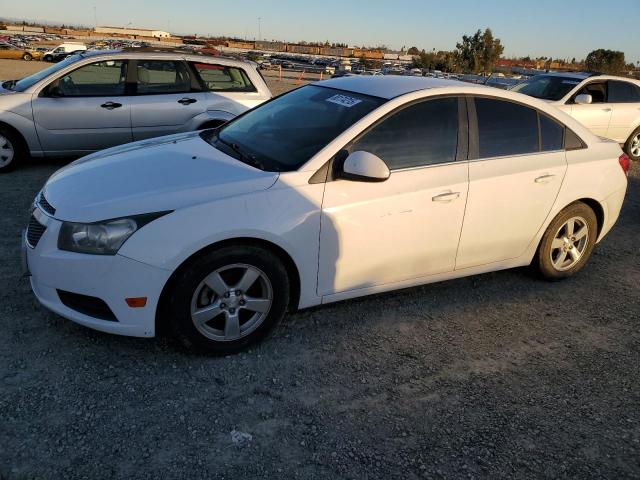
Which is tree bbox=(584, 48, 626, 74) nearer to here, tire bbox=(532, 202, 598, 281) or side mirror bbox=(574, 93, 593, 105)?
side mirror bbox=(574, 93, 593, 105)

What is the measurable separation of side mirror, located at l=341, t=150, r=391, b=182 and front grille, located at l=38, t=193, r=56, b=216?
5.67ft

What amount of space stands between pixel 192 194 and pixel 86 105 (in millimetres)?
4911

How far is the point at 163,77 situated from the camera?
24.6 feet

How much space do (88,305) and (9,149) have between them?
505 centimetres

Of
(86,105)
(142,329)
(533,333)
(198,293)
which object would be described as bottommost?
(533,333)

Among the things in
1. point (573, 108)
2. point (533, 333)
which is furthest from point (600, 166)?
point (573, 108)

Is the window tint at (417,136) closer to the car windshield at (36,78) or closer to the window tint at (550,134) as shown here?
the window tint at (550,134)

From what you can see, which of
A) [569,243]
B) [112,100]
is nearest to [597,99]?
[569,243]

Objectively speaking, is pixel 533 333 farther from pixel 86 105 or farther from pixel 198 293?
pixel 86 105

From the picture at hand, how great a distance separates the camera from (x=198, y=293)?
305 centimetres

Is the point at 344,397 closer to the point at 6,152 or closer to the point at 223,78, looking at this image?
the point at 223,78

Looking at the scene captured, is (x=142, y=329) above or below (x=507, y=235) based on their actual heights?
below

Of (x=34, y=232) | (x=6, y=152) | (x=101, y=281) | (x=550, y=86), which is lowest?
(x=6, y=152)

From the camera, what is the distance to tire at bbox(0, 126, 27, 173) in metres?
6.91
